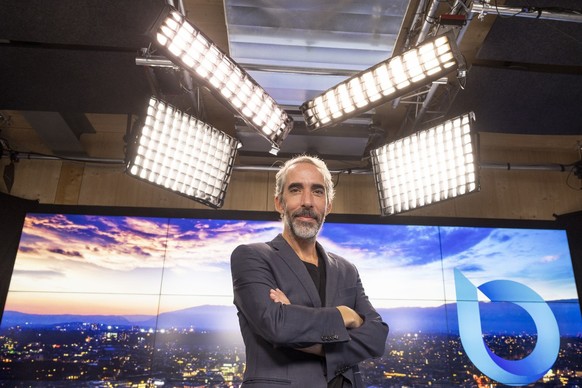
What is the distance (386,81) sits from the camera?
2.23 meters

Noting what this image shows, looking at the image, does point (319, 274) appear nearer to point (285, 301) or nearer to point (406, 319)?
point (285, 301)

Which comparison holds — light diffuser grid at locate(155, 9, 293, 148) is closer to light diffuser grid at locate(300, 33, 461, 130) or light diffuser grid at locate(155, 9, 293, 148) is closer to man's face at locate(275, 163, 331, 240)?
light diffuser grid at locate(300, 33, 461, 130)

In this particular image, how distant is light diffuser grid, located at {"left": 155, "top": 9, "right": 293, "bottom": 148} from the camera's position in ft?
6.57

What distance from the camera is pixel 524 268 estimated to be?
3.92 m

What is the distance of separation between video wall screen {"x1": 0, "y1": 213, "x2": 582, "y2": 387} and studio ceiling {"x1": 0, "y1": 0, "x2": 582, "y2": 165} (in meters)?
1.05

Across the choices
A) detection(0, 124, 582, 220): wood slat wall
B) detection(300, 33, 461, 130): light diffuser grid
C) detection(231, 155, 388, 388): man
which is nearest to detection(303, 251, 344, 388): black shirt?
detection(231, 155, 388, 388): man

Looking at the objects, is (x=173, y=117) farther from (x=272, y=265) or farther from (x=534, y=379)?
(x=534, y=379)

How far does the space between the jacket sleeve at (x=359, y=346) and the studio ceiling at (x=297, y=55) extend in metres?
1.56

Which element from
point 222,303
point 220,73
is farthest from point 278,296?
point 222,303

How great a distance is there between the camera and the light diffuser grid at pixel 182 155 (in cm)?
254

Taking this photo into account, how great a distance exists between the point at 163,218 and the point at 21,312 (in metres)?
1.34

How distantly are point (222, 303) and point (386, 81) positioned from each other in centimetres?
230

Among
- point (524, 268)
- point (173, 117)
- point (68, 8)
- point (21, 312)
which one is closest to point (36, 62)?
point (68, 8)

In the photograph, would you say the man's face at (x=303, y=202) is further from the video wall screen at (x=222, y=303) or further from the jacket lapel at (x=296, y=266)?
the video wall screen at (x=222, y=303)
